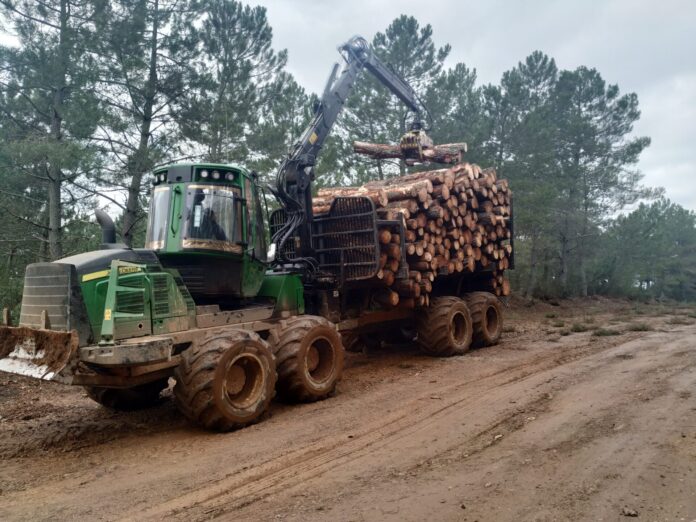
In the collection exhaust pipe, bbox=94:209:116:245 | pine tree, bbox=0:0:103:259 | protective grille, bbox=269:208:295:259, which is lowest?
exhaust pipe, bbox=94:209:116:245

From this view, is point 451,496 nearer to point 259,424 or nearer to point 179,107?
point 259,424

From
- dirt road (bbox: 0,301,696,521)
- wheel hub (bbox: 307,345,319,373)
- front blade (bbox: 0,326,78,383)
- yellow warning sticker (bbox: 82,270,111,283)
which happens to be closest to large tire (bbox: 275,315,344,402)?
wheel hub (bbox: 307,345,319,373)

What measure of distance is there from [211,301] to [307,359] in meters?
1.49

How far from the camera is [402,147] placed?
1121 centimetres

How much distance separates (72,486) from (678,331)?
1333 centimetres

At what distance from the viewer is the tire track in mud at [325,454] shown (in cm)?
397

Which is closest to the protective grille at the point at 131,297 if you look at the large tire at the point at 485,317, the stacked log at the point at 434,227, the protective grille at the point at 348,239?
the protective grille at the point at 348,239

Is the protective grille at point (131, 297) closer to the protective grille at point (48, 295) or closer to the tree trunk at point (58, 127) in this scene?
the protective grille at point (48, 295)

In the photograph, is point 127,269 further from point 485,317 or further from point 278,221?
point 485,317

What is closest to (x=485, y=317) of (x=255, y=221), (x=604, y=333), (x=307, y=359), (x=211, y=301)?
(x=604, y=333)

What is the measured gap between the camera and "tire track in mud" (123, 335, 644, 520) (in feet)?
13.0

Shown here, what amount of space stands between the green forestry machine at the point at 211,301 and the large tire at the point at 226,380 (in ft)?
0.04

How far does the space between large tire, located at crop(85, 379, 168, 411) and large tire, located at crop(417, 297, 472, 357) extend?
4.96 meters

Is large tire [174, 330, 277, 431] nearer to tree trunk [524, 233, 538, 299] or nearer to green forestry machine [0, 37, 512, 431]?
green forestry machine [0, 37, 512, 431]
